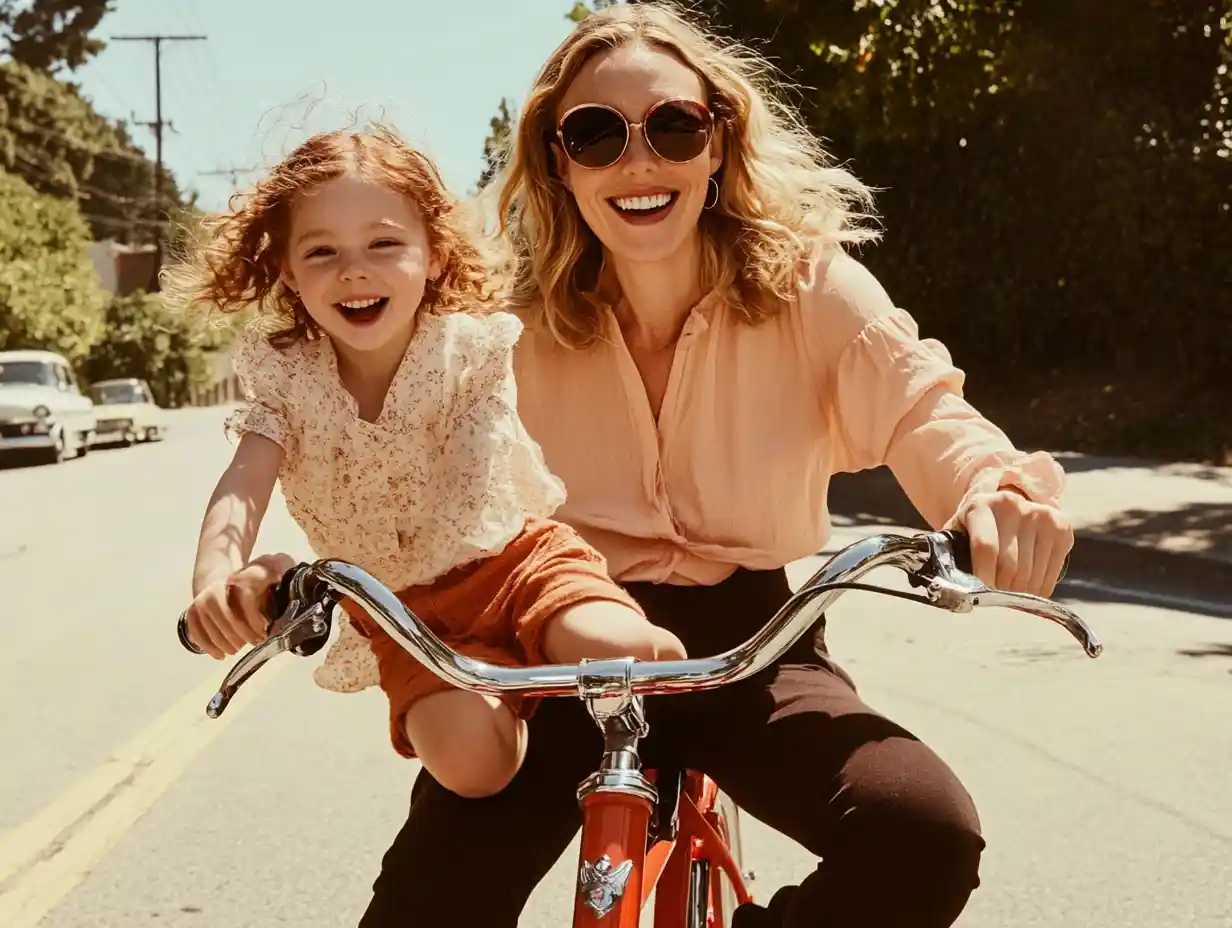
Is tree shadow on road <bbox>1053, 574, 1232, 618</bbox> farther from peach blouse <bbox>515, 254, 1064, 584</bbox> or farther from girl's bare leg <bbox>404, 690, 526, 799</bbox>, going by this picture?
girl's bare leg <bbox>404, 690, 526, 799</bbox>

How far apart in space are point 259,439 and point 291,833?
2614mm

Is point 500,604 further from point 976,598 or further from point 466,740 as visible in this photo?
point 976,598

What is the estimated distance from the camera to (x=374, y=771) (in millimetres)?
5469

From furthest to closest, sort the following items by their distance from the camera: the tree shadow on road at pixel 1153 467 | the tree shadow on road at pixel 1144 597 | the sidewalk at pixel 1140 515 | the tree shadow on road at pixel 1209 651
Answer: the tree shadow on road at pixel 1153 467 < the sidewalk at pixel 1140 515 < the tree shadow on road at pixel 1144 597 < the tree shadow on road at pixel 1209 651

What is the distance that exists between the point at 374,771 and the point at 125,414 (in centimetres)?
2959

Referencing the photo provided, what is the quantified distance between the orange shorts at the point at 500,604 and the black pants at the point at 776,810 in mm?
132

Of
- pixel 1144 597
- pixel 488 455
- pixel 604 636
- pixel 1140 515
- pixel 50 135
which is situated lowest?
Answer: pixel 1140 515

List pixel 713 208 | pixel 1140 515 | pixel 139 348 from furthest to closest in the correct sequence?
pixel 139 348 → pixel 1140 515 → pixel 713 208

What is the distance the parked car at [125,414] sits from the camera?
1293 inches

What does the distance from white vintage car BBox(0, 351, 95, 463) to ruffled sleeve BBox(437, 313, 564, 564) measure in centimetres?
2554

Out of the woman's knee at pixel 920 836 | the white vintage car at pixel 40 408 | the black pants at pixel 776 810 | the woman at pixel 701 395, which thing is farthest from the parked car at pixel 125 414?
the woman's knee at pixel 920 836

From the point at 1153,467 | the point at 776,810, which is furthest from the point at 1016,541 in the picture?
the point at 1153,467

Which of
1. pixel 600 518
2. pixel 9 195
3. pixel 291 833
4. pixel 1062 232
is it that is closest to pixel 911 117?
pixel 1062 232

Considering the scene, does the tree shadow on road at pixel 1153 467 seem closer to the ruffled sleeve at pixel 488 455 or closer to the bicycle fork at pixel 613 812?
the ruffled sleeve at pixel 488 455
